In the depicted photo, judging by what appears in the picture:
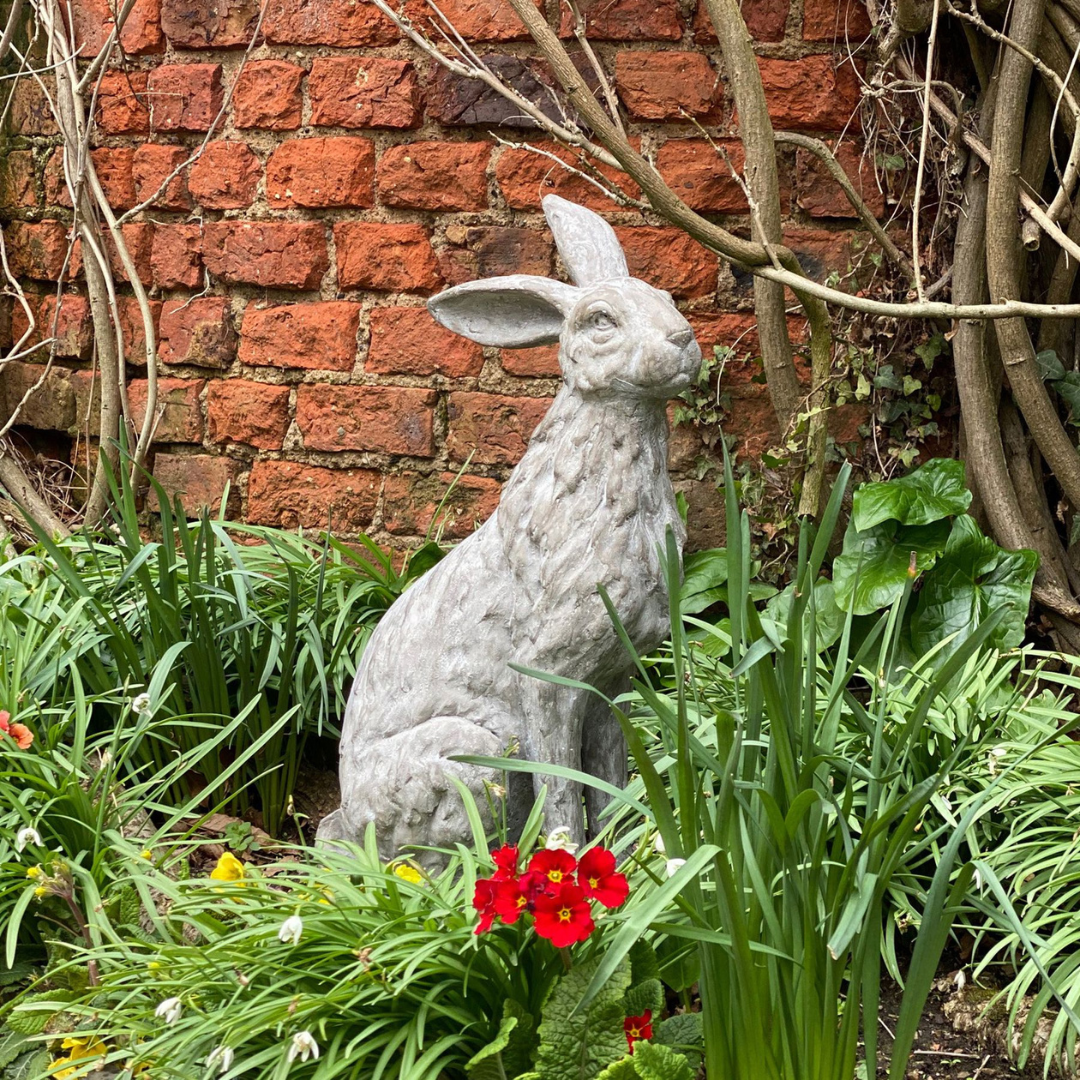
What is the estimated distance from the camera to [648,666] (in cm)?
280

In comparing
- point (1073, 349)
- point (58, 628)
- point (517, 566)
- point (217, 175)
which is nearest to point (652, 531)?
point (517, 566)

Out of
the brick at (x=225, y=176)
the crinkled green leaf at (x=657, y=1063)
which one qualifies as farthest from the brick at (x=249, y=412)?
the crinkled green leaf at (x=657, y=1063)

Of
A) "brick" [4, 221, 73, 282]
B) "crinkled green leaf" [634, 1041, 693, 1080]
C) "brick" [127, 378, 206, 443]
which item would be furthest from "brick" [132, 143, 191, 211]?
"crinkled green leaf" [634, 1041, 693, 1080]

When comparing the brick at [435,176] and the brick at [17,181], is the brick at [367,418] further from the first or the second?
the brick at [17,181]

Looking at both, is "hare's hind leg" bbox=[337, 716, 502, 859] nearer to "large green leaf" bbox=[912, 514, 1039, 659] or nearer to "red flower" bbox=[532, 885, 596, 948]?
"red flower" bbox=[532, 885, 596, 948]

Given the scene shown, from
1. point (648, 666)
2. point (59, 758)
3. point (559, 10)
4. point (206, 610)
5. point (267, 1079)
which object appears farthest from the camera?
point (559, 10)

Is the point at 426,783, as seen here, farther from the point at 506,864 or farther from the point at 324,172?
the point at 324,172

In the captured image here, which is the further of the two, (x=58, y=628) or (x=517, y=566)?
(x=58, y=628)

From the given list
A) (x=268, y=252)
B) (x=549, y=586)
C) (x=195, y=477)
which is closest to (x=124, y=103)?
(x=268, y=252)

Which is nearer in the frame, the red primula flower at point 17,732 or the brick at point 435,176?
the red primula flower at point 17,732

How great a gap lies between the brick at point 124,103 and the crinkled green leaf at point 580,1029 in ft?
9.08

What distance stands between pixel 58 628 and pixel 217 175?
4.59 ft

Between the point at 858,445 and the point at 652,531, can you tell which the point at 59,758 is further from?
the point at 858,445

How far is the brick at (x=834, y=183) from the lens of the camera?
3.07 meters
